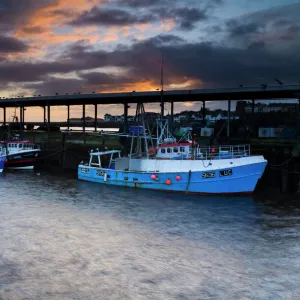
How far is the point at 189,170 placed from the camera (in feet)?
88.2

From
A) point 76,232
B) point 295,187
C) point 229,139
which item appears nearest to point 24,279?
point 76,232

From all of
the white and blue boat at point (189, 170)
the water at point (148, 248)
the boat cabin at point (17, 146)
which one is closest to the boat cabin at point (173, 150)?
the white and blue boat at point (189, 170)

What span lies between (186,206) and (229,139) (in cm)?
1364

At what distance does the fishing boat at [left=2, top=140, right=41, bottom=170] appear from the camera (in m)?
41.6

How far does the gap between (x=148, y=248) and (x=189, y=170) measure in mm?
12291

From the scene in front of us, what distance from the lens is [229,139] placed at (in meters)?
35.0

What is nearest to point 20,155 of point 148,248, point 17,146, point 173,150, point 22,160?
point 22,160

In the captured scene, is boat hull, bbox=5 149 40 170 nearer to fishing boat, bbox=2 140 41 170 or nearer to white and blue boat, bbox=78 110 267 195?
fishing boat, bbox=2 140 41 170

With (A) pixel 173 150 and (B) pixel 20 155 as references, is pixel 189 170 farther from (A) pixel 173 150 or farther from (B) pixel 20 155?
(B) pixel 20 155

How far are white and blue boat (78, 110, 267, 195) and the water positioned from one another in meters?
1.33

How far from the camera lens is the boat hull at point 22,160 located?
41.6 metres

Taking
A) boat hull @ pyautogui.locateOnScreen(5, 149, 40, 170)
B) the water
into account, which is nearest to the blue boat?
the water

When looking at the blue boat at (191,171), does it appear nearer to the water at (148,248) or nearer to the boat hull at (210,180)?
the boat hull at (210,180)

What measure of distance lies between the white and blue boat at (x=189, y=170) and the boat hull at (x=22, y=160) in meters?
14.9
